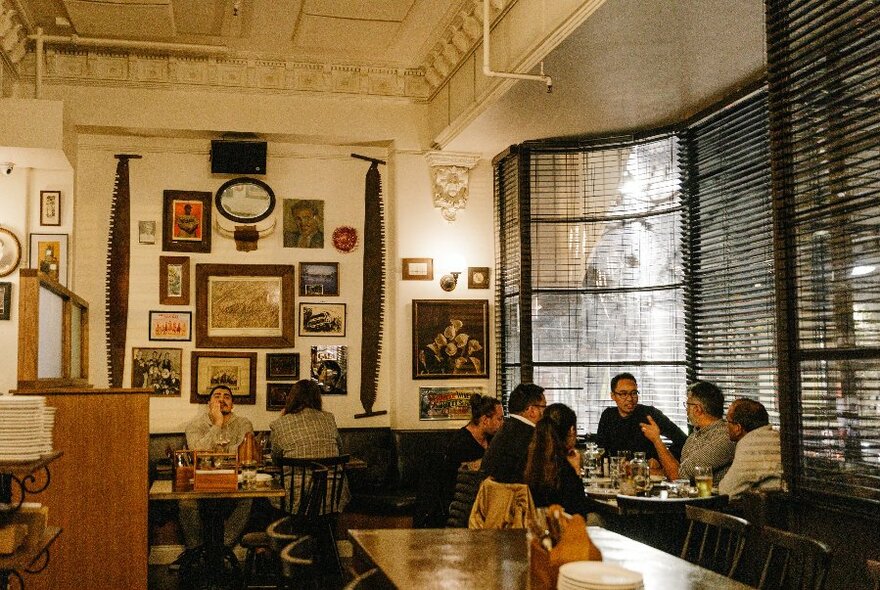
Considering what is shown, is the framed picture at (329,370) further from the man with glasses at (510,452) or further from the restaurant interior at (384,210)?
the man with glasses at (510,452)

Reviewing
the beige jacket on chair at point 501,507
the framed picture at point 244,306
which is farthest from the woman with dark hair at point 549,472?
the framed picture at point 244,306

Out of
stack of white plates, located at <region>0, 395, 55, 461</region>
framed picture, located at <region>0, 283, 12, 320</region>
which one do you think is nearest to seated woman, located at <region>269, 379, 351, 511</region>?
framed picture, located at <region>0, 283, 12, 320</region>

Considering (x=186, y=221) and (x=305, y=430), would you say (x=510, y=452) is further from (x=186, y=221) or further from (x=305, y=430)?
(x=186, y=221)

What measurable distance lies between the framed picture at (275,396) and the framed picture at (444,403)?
113cm

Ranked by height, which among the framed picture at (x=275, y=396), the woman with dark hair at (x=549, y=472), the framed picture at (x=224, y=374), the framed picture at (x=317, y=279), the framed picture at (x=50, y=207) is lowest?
the woman with dark hair at (x=549, y=472)

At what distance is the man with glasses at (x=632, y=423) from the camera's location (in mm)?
6922

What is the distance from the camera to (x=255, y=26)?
754 centimetres

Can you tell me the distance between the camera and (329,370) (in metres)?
8.34

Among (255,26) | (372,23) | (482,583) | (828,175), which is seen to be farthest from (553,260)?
(482,583)

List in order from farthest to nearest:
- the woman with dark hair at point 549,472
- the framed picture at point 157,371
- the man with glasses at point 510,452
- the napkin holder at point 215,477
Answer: the framed picture at point 157,371
the napkin holder at point 215,477
the man with glasses at point 510,452
the woman with dark hair at point 549,472

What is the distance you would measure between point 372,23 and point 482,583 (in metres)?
5.67

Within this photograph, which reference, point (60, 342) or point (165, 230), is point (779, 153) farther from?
point (165, 230)

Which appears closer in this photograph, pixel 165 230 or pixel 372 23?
pixel 372 23

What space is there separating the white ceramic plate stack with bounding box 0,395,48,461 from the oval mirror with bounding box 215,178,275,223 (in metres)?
5.03
